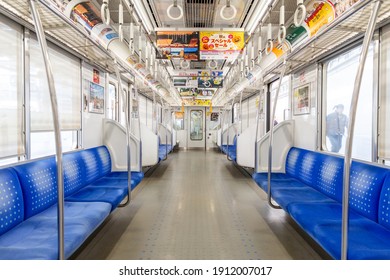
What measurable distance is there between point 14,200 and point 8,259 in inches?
27.4

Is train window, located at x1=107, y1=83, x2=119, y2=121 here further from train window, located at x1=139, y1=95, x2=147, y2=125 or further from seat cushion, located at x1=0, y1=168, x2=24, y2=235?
seat cushion, located at x1=0, y1=168, x2=24, y2=235

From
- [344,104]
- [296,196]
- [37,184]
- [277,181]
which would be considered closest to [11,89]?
[37,184]

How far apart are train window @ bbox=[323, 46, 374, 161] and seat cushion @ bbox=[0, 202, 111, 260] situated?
3.05 meters

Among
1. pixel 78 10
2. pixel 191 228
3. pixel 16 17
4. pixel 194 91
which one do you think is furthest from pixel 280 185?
pixel 194 91

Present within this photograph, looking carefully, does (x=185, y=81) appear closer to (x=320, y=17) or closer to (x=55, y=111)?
(x=320, y=17)

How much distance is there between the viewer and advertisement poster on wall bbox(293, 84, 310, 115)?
4.28 m

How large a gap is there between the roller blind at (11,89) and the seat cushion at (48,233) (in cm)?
72

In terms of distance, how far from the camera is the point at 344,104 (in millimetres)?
3586

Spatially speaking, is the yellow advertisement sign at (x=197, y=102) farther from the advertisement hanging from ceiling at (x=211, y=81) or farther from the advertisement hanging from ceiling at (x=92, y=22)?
the advertisement hanging from ceiling at (x=92, y=22)

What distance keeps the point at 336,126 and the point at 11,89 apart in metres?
4.06

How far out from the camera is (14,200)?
2.09m

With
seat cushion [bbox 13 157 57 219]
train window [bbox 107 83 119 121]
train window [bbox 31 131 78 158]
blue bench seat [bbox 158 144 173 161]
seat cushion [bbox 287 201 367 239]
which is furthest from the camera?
blue bench seat [bbox 158 144 173 161]

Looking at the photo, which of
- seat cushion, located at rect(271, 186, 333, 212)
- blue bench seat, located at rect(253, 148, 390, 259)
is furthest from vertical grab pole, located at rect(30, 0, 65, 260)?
seat cushion, located at rect(271, 186, 333, 212)

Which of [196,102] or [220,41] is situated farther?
[196,102]
